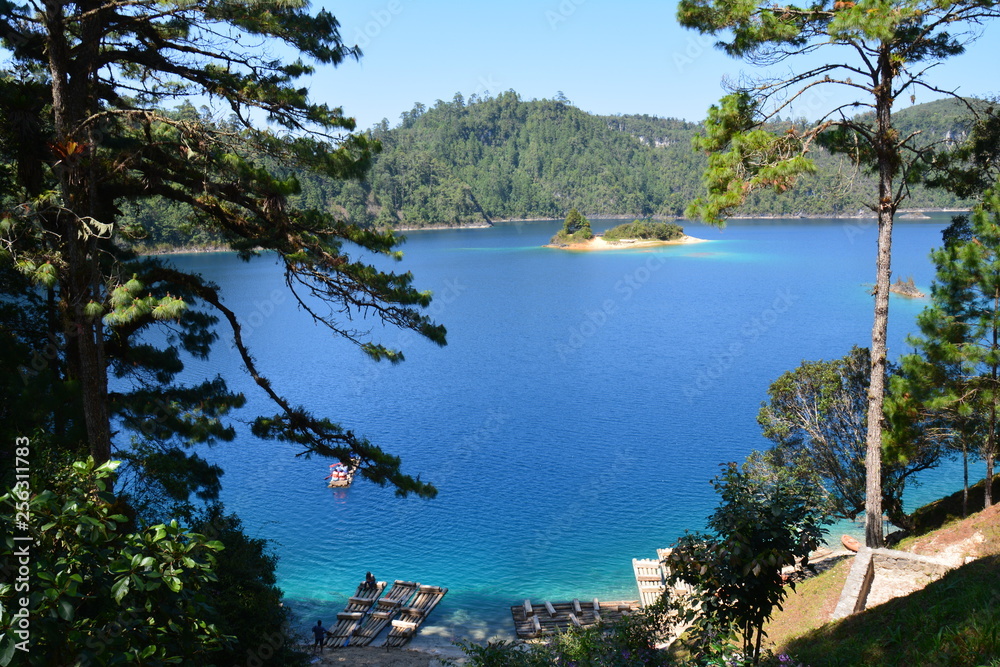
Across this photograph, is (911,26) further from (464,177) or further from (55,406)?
(464,177)

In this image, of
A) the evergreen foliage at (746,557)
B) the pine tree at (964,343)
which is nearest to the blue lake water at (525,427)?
the pine tree at (964,343)

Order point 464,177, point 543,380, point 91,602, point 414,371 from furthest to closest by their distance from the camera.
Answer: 1. point 464,177
2. point 414,371
3. point 543,380
4. point 91,602

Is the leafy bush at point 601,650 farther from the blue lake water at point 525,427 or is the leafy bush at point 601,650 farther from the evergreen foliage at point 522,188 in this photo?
the evergreen foliage at point 522,188

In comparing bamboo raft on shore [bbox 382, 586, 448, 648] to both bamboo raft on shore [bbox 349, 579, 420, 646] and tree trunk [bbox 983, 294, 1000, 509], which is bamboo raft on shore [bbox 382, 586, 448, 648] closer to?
bamboo raft on shore [bbox 349, 579, 420, 646]

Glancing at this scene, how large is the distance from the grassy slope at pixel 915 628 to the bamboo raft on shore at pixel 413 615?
23.6 ft

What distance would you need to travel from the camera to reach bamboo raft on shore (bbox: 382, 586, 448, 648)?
1316cm

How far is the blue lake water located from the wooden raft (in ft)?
1.70

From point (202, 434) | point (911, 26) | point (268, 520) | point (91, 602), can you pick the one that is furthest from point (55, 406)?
point (268, 520)

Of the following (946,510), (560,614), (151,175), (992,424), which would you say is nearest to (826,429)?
(946,510)

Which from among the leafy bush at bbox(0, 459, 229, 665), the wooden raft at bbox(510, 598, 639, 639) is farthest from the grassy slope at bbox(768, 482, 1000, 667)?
the wooden raft at bbox(510, 598, 639, 639)

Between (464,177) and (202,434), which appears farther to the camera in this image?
(464,177)

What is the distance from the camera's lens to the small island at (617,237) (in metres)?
95.9

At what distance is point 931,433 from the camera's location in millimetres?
12602

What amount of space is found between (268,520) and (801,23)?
16937 mm
